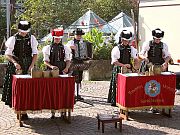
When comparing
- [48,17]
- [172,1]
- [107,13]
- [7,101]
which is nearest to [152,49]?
[7,101]

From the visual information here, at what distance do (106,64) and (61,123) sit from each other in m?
6.57

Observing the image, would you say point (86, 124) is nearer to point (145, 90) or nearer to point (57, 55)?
point (145, 90)

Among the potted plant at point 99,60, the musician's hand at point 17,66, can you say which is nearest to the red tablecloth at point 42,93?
the musician's hand at point 17,66

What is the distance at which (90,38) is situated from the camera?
14492mm

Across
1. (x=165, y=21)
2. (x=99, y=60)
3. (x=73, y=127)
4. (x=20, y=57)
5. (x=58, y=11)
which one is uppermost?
(x=58, y=11)

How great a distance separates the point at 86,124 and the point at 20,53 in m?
1.75

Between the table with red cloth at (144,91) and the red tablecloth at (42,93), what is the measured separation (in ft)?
3.27

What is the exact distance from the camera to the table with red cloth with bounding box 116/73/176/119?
7.65 m

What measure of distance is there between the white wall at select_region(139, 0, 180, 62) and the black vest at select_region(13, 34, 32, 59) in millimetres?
6316

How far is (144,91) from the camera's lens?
306 inches

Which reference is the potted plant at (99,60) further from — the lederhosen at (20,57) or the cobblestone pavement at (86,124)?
the lederhosen at (20,57)

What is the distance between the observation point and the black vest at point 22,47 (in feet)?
25.0

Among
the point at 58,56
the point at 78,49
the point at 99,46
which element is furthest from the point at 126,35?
the point at 99,46

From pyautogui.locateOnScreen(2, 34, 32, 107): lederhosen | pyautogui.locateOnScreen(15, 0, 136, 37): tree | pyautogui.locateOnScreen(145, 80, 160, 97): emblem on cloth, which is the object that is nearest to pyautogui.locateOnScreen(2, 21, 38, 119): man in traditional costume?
pyautogui.locateOnScreen(2, 34, 32, 107): lederhosen
